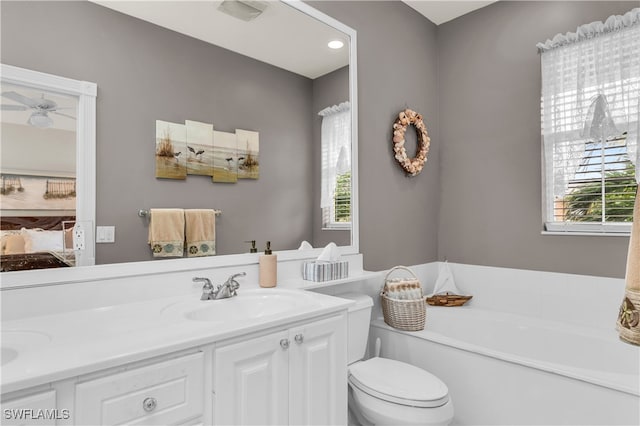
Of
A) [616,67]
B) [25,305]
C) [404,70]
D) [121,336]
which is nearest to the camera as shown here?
[121,336]

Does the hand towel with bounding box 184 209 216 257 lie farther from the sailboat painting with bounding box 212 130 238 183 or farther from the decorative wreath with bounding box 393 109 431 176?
the decorative wreath with bounding box 393 109 431 176

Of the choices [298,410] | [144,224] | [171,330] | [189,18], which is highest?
[189,18]

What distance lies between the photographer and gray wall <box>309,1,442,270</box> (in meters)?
2.37

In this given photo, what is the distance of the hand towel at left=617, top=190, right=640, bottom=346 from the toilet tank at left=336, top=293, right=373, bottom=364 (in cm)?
111

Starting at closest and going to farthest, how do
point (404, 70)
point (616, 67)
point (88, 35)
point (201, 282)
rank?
1. point (88, 35)
2. point (201, 282)
3. point (616, 67)
4. point (404, 70)

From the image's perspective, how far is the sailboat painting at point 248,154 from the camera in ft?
5.72

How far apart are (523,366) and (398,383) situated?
617 mm

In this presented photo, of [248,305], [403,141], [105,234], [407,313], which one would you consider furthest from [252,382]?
[403,141]

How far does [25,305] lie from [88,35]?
0.96 metres

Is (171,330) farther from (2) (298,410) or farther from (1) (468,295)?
(1) (468,295)

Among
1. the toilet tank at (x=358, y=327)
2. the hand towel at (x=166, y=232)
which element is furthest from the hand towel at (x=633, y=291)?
the hand towel at (x=166, y=232)

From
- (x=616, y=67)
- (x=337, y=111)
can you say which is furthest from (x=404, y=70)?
(x=616, y=67)

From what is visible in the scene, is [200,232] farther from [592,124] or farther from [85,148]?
[592,124]

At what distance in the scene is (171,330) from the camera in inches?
41.8
